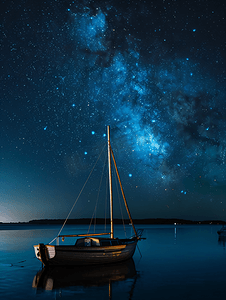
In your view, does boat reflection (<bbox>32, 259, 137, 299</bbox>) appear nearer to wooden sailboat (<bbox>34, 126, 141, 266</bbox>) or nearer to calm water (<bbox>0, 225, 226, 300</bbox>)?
calm water (<bbox>0, 225, 226, 300</bbox>)

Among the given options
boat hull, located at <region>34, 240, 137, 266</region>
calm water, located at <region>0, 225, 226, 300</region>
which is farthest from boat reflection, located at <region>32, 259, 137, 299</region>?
boat hull, located at <region>34, 240, 137, 266</region>

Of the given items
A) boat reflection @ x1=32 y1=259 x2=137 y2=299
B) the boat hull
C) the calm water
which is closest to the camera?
the calm water

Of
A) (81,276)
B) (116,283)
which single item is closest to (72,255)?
(81,276)

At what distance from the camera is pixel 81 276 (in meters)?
26.5

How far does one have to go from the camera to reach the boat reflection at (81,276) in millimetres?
23500

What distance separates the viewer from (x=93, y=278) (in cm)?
2550

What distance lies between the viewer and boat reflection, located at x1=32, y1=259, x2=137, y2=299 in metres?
23.5

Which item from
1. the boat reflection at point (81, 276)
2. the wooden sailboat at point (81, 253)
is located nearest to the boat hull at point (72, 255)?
the wooden sailboat at point (81, 253)

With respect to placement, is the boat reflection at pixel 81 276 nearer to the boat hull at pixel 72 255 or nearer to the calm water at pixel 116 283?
the calm water at pixel 116 283

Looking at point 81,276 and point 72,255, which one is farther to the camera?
point 72,255

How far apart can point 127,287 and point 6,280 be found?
10.4 metres

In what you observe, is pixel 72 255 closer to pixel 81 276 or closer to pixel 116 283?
→ pixel 81 276

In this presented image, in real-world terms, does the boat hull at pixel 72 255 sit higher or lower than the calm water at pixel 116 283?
higher

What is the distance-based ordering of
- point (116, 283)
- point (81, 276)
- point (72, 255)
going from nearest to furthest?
point (116, 283), point (81, 276), point (72, 255)
